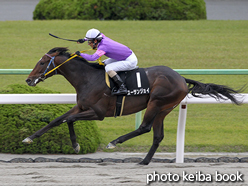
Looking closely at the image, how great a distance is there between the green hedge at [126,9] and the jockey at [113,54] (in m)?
6.97

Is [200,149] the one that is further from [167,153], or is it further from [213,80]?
[213,80]

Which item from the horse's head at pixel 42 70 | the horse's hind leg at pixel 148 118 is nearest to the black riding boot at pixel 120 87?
the horse's hind leg at pixel 148 118

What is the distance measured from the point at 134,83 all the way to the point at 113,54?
1.35 ft

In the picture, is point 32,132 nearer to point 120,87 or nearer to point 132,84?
point 120,87

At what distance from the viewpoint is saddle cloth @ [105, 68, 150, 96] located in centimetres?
495

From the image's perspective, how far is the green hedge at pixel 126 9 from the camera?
38.9 ft

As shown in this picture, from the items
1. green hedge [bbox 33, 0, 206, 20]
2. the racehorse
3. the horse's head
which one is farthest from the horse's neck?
green hedge [bbox 33, 0, 206, 20]

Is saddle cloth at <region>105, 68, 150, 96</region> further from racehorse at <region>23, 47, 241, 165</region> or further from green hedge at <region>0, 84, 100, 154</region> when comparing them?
green hedge at <region>0, 84, 100, 154</region>

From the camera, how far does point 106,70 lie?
491cm

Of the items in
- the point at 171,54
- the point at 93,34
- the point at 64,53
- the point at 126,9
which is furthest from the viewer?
the point at 126,9

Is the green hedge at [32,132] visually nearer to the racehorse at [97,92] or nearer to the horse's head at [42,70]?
the racehorse at [97,92]

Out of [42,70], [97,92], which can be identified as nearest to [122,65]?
[97,92]

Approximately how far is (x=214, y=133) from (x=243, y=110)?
1.97 feet

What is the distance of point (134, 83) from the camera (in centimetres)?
496
